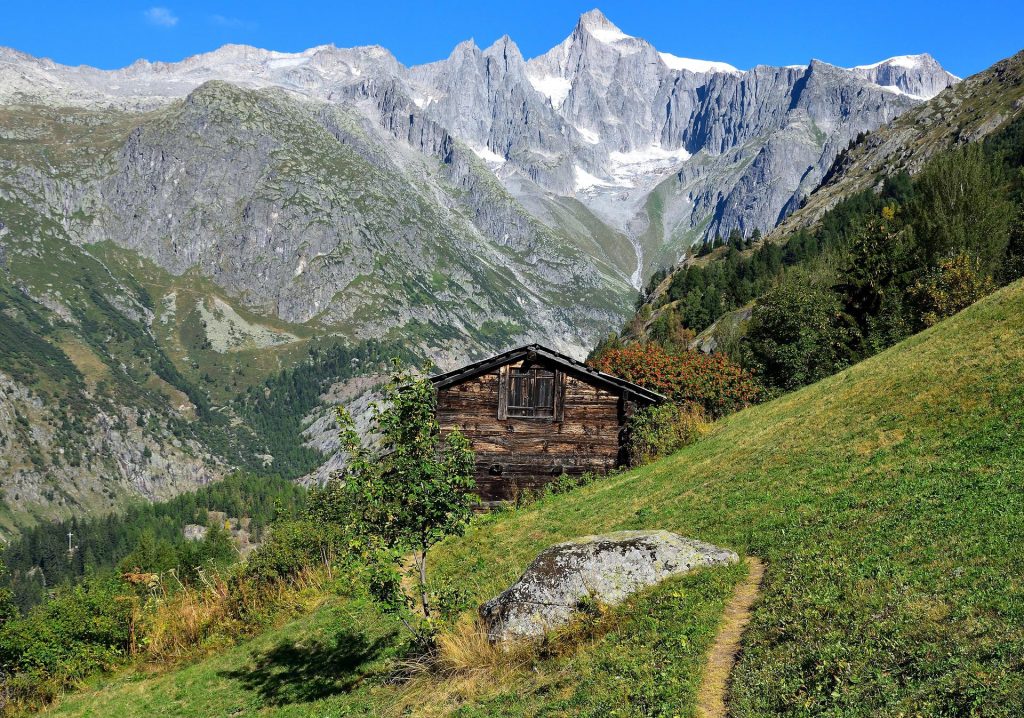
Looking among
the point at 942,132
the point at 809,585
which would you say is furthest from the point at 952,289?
the point at 942,132

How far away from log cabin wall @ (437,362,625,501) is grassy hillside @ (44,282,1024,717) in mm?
9949

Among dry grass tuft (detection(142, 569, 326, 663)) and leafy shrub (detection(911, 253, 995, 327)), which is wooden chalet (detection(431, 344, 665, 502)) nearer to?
dry grass tuft (detection(142, 569, 326, 663))

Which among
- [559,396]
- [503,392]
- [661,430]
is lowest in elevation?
[661,430]

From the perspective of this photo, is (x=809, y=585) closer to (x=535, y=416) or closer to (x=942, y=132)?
(x=535, y=416)

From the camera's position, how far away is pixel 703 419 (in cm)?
3753

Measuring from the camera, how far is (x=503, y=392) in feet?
126

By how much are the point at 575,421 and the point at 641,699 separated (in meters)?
27.8

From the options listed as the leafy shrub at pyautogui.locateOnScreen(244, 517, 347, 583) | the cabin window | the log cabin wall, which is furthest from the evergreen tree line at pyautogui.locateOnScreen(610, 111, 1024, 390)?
the leafy shrub at pyautogui.locateOnScreen(244, 517, 347, 583)

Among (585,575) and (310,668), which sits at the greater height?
(585,575)

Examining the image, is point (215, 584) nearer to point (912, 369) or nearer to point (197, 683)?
point (197, 683)

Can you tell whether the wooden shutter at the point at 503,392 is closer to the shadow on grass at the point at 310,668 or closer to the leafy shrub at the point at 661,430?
the leafy shrub at the point at 661,430

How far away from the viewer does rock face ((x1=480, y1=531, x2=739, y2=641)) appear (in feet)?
45.9

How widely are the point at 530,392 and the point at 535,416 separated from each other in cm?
129

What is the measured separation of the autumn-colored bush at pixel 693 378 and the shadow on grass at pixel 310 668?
25.7 metres
